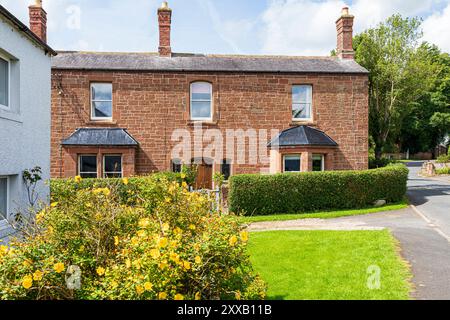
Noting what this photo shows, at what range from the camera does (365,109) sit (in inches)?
770

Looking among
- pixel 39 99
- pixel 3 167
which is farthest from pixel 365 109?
pixel 3 167

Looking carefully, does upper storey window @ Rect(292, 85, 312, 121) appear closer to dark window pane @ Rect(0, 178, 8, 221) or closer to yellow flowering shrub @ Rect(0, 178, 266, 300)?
dark window pane @ Rect(0, 178, 8, 221)

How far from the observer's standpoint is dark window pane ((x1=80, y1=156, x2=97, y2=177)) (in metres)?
17.8

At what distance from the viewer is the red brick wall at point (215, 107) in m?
18.3

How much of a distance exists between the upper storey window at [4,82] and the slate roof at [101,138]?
923cm

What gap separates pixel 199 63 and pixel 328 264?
14473 millimetres

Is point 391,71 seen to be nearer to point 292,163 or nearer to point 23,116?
point 292,163

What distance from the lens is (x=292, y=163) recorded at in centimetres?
1842

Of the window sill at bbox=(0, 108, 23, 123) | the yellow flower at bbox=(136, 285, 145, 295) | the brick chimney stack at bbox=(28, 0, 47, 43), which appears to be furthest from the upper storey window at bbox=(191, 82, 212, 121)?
the yellow flower at bbox=(136, 285, 145, 295)

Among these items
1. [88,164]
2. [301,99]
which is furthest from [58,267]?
[301,99]

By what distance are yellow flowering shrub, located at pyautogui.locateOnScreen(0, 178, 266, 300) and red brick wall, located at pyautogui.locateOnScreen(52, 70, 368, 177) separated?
44.7ft

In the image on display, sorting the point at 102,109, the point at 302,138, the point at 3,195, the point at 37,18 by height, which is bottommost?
the point at 3,195

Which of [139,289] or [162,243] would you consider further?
[162,243]
